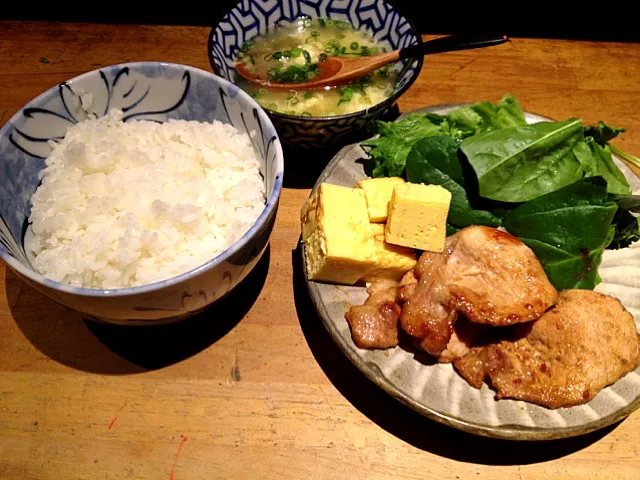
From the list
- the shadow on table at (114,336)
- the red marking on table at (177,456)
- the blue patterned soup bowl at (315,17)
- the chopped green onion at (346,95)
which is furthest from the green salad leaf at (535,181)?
the red marking on table at (177,456)

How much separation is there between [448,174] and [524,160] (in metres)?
0.30

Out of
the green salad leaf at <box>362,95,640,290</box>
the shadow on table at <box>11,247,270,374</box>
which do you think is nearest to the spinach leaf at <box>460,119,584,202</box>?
the green salad leaf at <box>362,95,640,290</box>

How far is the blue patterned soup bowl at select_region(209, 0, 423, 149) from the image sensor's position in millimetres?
2090

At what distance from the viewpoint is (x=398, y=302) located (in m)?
1.80

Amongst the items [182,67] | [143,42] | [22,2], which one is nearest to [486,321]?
[182,67]

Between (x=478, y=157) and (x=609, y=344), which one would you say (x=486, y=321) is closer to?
(x=609, y=344)

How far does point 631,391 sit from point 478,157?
0.96 meters

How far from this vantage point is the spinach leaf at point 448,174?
1987 millimetres

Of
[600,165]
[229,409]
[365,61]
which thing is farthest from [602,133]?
[229,409]

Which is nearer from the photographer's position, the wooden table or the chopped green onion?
the wooden table

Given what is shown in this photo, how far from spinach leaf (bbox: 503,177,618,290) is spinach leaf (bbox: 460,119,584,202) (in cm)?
10

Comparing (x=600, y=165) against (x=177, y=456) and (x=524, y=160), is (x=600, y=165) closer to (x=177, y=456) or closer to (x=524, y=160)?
(x=524, y=160)

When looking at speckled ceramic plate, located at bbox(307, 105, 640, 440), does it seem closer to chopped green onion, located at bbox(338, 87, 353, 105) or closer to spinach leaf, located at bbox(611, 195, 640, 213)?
spinach leaf, located at bbox(611, 195, 640, 213)

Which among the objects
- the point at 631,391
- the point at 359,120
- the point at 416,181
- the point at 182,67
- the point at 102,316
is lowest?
the point at 631,391
